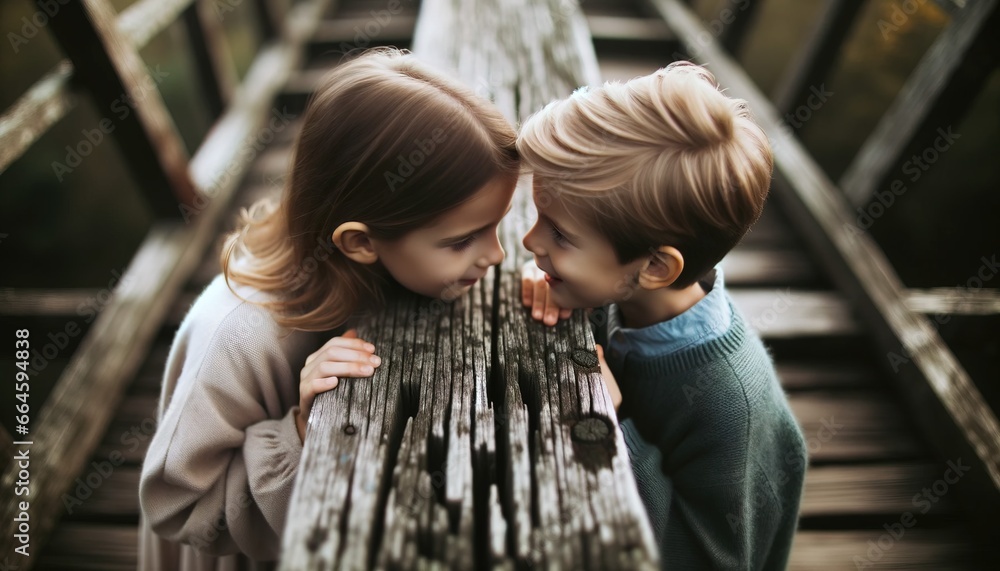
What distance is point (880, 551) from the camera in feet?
7.78

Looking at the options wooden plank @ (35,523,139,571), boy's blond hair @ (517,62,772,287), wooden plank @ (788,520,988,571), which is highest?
boy's blond hair @ (517,62,772,287)

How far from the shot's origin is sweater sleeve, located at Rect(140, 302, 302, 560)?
1.39 metres

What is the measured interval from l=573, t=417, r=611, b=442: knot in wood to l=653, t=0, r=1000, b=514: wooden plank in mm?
2122

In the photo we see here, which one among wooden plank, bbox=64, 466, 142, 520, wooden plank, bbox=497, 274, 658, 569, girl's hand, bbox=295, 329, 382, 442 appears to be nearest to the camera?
wooden plank, bbox=497, 274, 658, 569

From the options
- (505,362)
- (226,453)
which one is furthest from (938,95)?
(226,453)

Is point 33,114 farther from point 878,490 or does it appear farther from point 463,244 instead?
point 878,490

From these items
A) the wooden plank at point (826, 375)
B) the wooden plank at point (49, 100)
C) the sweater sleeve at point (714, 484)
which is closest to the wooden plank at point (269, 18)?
the wooden plank at point (49, 100)

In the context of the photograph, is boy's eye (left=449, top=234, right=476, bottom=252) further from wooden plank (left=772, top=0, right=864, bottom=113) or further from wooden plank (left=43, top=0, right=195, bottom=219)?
wooden plank (left=772, top=0, right=864, bottom=113)

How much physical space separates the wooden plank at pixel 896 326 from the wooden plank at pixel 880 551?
0.17 metres

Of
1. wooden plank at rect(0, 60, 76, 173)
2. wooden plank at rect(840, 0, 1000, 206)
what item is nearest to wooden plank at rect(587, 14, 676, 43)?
wooden plank at rect(840, 0, 1000, 206)

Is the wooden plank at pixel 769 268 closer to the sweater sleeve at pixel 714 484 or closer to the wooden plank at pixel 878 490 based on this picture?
the wooden plank at pixel 878 490

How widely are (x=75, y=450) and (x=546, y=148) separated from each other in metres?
2.37

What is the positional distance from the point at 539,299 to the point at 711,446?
571 millimetres

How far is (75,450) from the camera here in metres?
2.53
